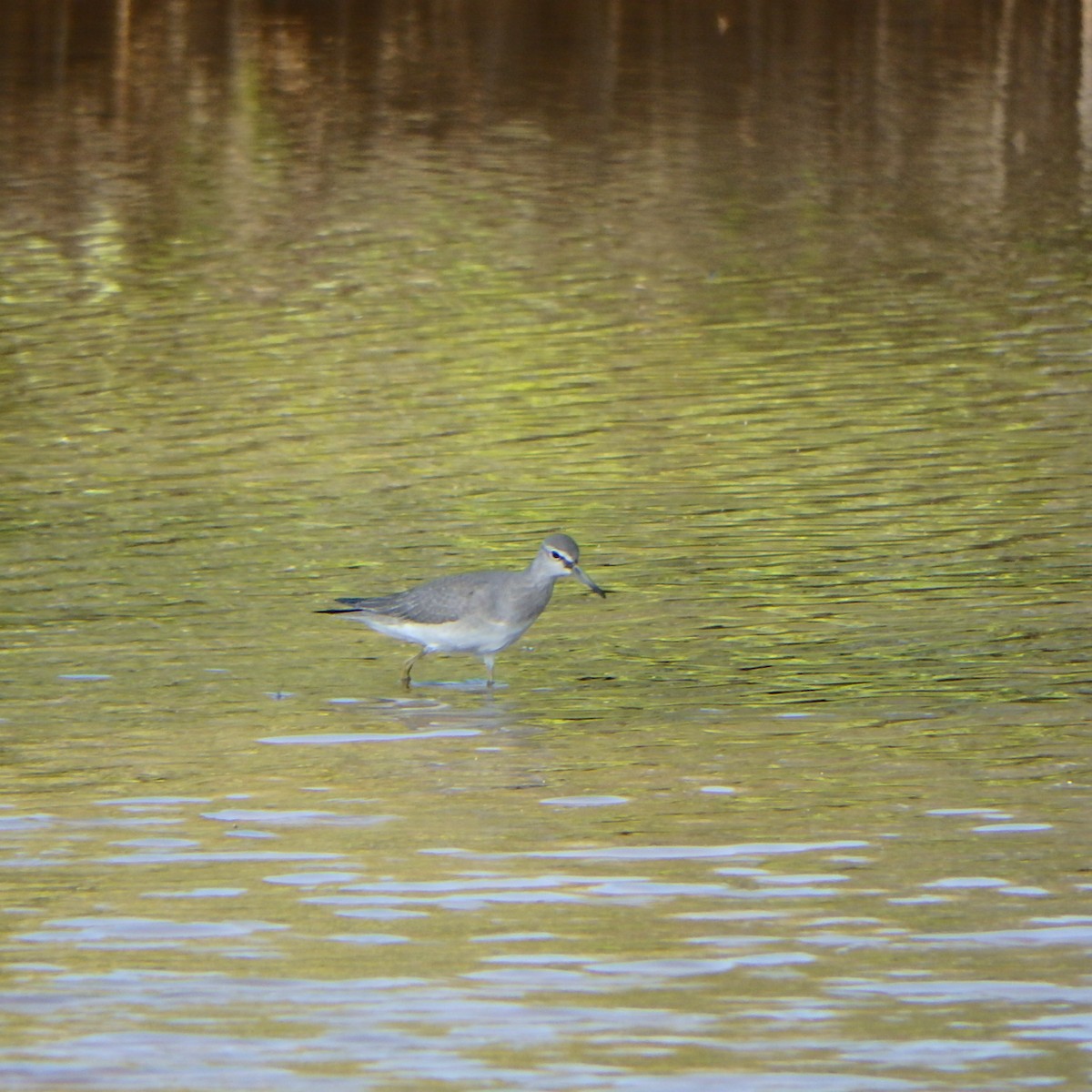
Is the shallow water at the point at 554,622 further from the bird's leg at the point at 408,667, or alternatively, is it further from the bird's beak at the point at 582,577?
the bird's beak at the point at 582,577

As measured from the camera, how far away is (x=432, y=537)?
16.7 meters

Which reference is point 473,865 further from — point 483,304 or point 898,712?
point 483,304

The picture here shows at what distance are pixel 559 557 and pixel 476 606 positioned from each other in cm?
52

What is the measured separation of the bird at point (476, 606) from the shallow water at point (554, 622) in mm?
358

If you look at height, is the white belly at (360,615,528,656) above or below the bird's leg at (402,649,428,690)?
above

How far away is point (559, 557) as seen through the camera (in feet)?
44.9

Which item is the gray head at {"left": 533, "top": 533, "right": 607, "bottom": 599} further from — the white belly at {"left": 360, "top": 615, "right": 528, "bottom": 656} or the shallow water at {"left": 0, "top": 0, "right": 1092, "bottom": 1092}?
the shallow water at {"left": 0, "top": 0, "right": 1092, "bottom": 1092}

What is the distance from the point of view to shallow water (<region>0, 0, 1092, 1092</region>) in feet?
29.6

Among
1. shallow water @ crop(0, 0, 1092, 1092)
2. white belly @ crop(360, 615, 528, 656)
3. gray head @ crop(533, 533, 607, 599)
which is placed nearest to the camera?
shallow water @ crop(0, 0, 1092, 1092)

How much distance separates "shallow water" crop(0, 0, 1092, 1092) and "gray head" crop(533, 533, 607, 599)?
0.58 metres

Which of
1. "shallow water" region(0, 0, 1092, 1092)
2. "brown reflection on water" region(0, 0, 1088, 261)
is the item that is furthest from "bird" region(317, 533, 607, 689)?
"brown reflection on water" region(0, 0, 1088, 261)

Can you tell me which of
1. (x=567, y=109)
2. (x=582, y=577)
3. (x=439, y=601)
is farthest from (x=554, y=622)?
(x=567, y=109)

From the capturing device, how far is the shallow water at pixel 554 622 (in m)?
9.03

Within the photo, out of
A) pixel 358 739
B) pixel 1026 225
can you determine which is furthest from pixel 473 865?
pixel 1026 225
